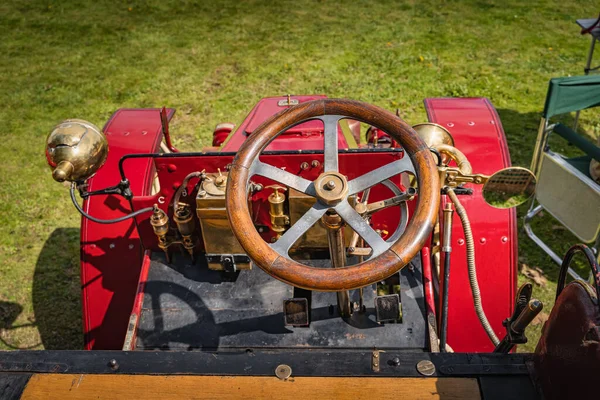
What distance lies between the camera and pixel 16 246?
402 cm

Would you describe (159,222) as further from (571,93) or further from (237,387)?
(571,93)

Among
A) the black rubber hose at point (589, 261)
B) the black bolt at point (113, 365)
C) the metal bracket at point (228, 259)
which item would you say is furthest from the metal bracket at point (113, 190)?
the black rubber hose at point (589, 261)

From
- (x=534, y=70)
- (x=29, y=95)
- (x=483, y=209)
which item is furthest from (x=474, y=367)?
(x=29, y=95)

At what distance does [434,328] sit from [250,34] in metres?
5.99

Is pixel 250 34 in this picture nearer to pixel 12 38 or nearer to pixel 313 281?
pixel 12 38

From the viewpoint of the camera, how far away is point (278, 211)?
2.42 meters

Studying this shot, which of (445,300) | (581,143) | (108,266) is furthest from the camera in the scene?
(581,143)

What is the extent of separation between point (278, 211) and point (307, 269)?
0.81 m

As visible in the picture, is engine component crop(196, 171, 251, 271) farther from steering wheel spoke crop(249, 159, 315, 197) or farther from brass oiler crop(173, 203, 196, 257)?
steering wheel spoke crop(249, 159, 315, 197)

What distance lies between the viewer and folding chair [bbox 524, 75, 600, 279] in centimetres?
334

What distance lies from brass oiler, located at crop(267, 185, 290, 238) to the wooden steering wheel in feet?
1.56

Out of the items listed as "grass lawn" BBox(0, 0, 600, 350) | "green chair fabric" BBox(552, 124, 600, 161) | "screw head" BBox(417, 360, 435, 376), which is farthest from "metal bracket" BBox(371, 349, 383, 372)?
"green chair fabric" BBox(552, 124, 600, 161)

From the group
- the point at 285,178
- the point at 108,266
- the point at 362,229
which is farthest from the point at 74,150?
the point at 362,229

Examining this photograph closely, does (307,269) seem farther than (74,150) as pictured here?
No
